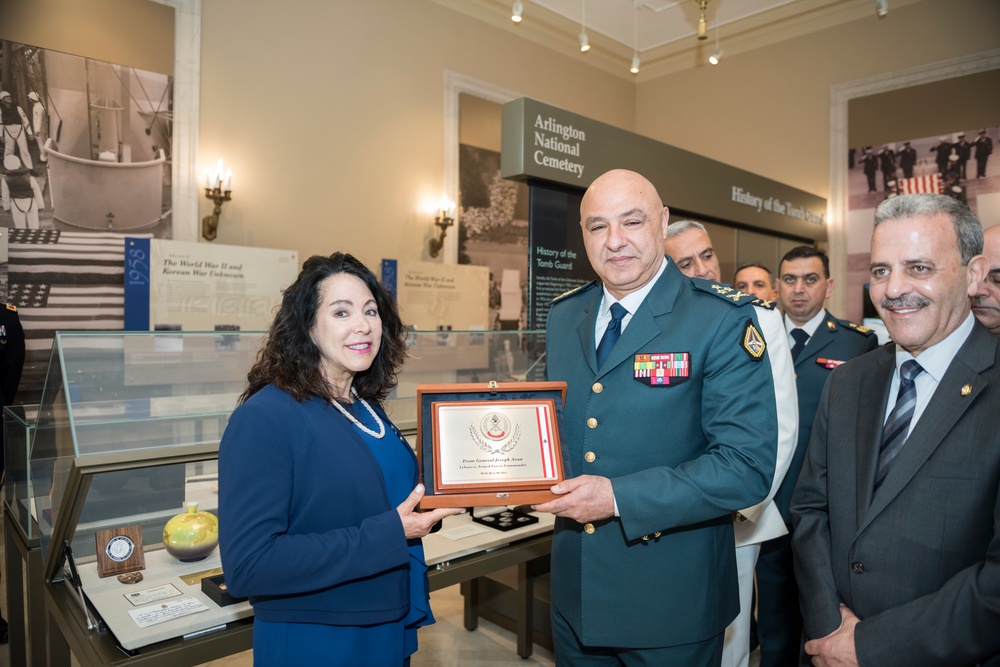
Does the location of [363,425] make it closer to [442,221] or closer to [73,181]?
[73,181]

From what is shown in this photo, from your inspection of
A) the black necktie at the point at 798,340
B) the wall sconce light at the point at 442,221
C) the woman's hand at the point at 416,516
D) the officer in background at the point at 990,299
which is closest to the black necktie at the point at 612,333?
the woman's hand at the point at 416,516

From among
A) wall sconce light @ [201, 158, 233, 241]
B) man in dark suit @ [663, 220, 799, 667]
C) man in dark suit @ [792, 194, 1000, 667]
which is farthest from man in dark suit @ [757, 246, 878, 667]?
wall sconce light @ [201, 158, 233, 241]

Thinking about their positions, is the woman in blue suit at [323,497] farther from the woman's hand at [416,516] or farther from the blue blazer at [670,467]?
the blue blazer at [670,467]

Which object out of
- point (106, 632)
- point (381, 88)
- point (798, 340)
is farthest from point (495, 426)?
point (381, 88)

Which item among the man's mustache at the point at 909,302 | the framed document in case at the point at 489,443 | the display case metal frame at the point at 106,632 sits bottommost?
the display case metal frame at the point at 106,632

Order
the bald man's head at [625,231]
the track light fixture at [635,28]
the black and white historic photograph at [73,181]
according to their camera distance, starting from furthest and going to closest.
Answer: the track light fixture at [635,28]
the black and white historic photograph at [73,181]
the bald man's head at [625,231]

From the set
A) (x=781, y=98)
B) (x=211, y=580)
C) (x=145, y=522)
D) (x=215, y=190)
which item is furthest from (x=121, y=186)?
(x=781, y=98)

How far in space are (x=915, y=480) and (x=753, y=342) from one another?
45 centimetres

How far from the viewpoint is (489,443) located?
5.17ft

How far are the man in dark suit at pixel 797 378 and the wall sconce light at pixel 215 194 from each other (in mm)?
4774

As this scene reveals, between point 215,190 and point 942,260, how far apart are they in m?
5.79

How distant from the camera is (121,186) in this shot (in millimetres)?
5430

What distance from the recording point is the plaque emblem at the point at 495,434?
157cm

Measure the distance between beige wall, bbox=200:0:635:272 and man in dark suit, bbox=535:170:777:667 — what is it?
5286mm
